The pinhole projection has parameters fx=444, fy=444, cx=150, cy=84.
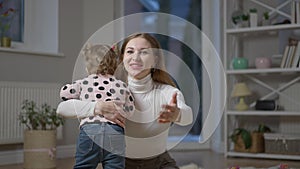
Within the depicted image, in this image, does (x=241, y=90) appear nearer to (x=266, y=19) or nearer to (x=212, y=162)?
(x=266, y=19)

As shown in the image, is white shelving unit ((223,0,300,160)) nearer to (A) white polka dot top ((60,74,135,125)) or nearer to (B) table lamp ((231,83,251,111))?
(B) table lamp ((231,83,251,111))

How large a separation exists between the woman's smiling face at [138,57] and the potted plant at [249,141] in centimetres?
210

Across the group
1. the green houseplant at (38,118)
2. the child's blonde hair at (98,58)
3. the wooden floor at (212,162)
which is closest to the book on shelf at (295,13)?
the wooden floor at (212,162)

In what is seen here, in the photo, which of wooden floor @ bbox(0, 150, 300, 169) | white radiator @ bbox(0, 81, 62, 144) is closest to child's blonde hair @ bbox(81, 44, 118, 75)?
wooden floor @ bbox(0, 150, 300, 169)

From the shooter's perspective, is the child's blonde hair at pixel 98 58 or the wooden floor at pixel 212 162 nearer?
the child's blonde hair at pixel 98 58

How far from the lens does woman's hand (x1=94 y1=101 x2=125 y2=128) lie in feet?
3.30

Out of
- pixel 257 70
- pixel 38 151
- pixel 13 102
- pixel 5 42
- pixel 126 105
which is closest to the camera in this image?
pixel 126 105

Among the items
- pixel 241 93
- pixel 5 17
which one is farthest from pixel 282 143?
pixel 5 17

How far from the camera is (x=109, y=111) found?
3.31 ft

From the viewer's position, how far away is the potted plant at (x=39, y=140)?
2.48 meters

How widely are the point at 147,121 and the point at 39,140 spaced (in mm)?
1543

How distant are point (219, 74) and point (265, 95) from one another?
39 cm

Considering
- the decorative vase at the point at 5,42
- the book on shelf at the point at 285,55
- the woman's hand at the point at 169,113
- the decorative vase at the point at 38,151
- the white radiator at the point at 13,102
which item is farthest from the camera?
the book on shelf at the point at 285,55

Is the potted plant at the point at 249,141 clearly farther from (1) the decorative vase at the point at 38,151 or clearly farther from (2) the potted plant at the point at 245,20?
(1) the decorative vase at the point at 38,151
